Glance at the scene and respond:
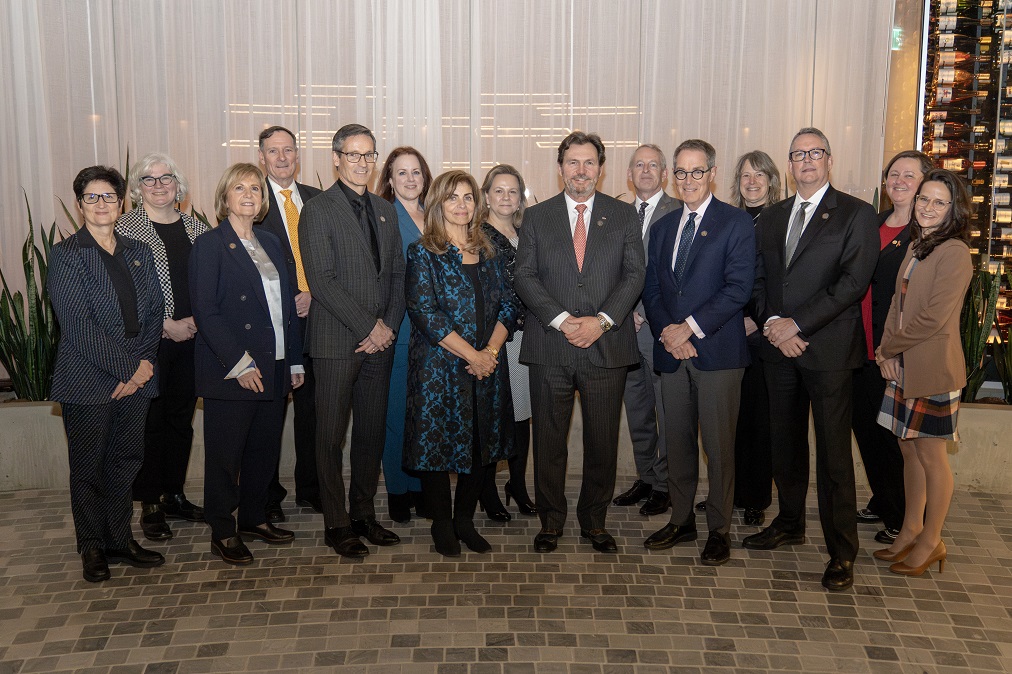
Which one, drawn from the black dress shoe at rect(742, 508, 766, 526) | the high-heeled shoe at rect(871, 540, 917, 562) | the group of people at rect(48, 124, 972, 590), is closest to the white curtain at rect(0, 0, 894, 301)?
the group of people at rect(48, 124, 972, 590)

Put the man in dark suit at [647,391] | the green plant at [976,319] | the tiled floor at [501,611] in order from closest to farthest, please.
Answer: the tiled floor at [501,611] < the man in dark suit at [647,391] < the green plant at [976,319]

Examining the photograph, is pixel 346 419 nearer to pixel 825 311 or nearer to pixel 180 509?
pixel 180 509

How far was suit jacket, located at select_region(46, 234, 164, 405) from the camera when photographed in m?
3.38

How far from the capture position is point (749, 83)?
6121 mm

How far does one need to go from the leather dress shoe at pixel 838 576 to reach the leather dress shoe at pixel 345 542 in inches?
78.9

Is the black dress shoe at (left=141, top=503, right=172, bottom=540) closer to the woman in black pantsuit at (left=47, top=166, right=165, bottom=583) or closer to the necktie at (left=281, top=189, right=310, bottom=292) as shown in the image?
the woman in black pantsuit at (left=47, top=166, right=165, bottom=583)

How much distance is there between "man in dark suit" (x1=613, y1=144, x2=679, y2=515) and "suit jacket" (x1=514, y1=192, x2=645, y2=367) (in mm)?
506

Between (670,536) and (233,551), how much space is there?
78.4 inches

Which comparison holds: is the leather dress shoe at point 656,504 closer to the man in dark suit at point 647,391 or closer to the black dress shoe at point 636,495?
the man in dark suit at point 647,391

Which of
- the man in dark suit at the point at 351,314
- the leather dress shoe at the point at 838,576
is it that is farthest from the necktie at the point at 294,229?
the leather dress shoe at the point at 838,576

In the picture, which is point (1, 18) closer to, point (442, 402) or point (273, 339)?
point (273, 339)

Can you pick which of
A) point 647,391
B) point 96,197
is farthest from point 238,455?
point 647,391

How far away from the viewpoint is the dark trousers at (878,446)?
396cm

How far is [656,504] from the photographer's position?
4379 mm
